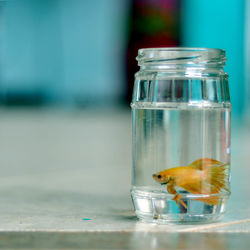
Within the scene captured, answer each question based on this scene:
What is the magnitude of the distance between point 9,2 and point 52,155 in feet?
28.3

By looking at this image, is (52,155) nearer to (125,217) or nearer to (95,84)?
(125,217)

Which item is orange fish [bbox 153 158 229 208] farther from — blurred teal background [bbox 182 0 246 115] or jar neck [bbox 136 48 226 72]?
blurred teal background [bbox 182 0 246 115]

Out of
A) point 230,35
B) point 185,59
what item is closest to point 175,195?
point 185,59

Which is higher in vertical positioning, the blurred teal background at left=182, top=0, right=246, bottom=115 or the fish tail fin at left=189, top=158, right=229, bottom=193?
the blurred teal background at left=182, top=0, right=246, bottom=115

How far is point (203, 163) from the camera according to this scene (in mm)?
1525

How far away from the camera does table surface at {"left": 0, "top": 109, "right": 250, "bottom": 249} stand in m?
1.38

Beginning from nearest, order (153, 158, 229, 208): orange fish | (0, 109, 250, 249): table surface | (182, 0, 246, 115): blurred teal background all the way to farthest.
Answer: (0, 109, 250, 249): table surface → (153, 158, 229, 208): orange fish → (182, 0, 246, 115): blurred teal background

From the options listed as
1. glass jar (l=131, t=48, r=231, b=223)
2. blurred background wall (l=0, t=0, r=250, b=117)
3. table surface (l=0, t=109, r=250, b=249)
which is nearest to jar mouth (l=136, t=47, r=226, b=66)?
glass jar (l=131, t=48, r=231, b=223)

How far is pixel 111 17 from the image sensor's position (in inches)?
481

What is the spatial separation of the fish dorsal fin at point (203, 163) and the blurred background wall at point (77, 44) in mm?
10146

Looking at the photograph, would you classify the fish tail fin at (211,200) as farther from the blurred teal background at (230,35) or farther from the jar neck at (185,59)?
the blurred teal background at (230,35)

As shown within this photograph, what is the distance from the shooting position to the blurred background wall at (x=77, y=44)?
11820 mm

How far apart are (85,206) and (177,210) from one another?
44 cm

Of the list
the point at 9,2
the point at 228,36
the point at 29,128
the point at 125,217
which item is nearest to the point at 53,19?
the point at 9,2
